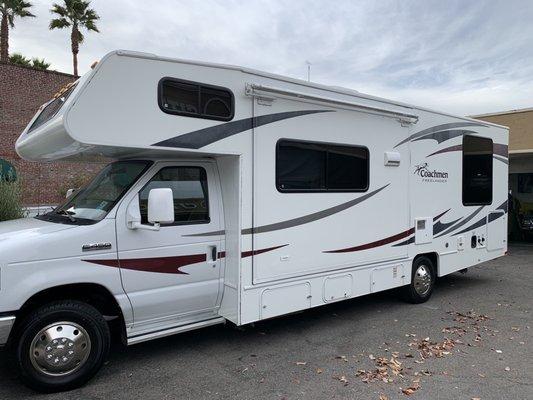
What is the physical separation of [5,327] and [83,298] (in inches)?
28.1

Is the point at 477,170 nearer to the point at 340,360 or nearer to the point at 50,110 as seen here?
the point at 340,360

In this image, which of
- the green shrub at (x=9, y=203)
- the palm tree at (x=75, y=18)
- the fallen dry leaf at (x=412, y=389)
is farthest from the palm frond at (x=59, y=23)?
the fallen dry leaf at (x=412, y=389)

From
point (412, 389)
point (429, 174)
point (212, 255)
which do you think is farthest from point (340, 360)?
point (429, 174)

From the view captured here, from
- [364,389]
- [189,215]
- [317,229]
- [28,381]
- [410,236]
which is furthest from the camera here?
[410,236]

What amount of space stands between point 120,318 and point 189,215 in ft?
3.89

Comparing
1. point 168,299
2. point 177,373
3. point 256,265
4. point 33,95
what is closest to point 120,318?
point 168,299

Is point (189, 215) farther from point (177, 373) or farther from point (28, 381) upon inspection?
point (28, 381)

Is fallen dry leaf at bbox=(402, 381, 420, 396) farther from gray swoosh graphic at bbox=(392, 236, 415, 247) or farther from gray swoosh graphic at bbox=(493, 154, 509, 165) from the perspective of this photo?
gray swoosh graphic at bbox=(493, 154, 509, 165)

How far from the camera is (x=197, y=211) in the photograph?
4.76m

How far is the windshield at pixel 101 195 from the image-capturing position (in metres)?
4.32

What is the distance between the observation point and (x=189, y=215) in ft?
15.4

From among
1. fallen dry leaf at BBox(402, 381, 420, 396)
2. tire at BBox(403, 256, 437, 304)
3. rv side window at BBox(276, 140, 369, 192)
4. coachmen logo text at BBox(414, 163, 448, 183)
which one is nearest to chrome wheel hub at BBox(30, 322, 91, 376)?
rv side window at BBox(276, 140, 369, 192)

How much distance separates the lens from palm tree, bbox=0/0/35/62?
2425cm

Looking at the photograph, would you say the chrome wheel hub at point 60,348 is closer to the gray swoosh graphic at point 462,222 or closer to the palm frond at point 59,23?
the gray swoosh graphic at point 462,222
